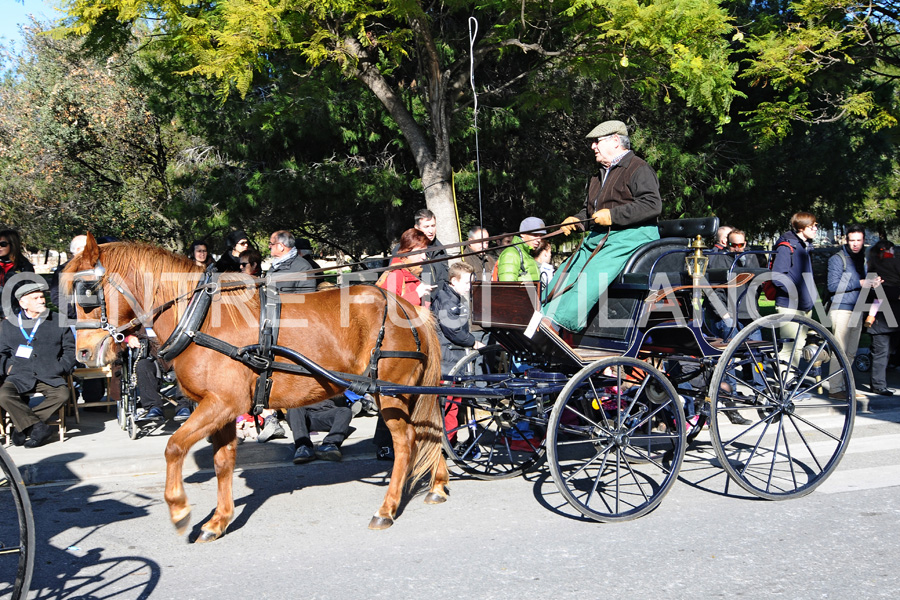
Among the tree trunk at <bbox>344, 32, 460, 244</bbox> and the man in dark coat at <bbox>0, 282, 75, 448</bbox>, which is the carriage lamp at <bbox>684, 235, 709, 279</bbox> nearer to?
the tree trunk at <bbox>344, 32, 460, 244</bbox>

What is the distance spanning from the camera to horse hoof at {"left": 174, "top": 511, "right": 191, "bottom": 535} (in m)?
4.61

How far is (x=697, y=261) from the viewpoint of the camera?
5.23 meters

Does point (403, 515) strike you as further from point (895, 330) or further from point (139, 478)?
point (895, 330)


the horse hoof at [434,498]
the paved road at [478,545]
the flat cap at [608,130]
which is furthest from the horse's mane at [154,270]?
the flat cap at [608,130]

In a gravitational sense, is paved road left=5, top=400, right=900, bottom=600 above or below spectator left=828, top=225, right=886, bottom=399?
below

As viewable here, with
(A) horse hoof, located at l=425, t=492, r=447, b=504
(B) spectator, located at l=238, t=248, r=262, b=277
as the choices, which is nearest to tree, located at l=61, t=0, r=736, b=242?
(B) spectator, located at l=238, t=248, r=262, b=277

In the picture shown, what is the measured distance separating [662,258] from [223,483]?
127 inches

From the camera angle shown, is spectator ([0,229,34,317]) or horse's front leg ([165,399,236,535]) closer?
horse's front leg ([165,399,236,535])

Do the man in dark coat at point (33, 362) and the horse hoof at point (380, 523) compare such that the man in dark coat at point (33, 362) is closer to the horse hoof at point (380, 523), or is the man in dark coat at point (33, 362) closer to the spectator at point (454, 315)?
the spectator at point (454, 315)

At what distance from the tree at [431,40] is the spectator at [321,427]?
3.81 metres

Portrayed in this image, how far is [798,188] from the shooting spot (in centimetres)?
1614

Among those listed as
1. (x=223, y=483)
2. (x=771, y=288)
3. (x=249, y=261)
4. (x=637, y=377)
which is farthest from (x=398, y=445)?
(x=771, y=288)

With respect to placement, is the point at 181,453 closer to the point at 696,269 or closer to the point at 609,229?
the point at 609,229

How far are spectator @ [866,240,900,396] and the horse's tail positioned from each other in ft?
20.8
